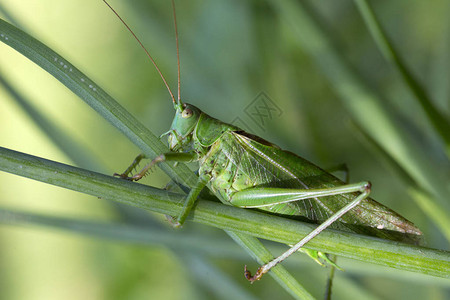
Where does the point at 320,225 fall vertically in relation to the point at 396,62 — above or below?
below

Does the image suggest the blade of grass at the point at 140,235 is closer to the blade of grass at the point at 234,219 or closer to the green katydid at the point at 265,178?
the green katydid at the point at 265,178

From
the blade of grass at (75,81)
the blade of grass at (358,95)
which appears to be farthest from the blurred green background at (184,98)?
the blade of grass at (75,81)

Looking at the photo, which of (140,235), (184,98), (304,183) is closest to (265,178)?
(304,183)

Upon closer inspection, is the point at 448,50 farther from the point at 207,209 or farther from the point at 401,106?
the point at 207,209

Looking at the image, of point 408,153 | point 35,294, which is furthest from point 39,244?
point 408,153

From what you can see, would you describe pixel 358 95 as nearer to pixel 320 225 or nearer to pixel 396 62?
pixel 396 62

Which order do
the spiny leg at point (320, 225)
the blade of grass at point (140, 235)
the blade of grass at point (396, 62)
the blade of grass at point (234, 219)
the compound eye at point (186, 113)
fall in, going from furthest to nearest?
the compound eye at point (186, 113) → the blade of grass at point (140, 235) → the blade of grass at point (396, 62) → the spiny leg at point (320, 225) → the blade of grass at point (234, 219)

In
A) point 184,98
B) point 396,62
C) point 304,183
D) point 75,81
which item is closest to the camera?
point 75,81
